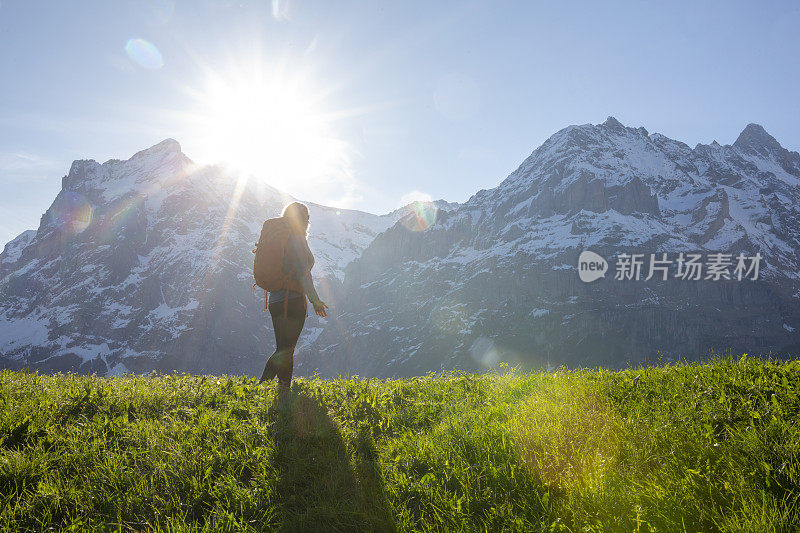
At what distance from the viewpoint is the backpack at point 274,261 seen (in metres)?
8.12

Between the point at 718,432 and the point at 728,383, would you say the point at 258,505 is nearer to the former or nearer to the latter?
the point at 718,432

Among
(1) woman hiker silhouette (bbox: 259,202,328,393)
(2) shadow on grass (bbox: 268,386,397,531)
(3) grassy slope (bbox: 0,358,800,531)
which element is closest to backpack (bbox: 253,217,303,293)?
(1) woman hiker silhouette (bbox: 259,202,328,393)

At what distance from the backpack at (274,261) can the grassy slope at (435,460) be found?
252 cm

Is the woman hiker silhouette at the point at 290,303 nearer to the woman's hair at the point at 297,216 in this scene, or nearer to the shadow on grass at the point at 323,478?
the woman's hair at the point at 297,216

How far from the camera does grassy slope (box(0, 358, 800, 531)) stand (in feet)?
10.4

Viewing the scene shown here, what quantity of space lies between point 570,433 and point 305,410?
385 cm

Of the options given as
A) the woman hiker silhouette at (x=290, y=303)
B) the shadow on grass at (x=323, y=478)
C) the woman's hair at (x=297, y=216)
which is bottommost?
the shadow on grass at (x=323, y=478)

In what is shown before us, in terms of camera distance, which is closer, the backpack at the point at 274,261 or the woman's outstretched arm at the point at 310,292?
the woman's outstretched arm at the point at 310,292

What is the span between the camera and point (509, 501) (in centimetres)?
350

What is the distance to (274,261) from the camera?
8.12 m

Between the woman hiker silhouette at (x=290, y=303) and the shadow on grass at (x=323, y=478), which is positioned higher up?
the woman hiker silhouette at (x=290, y=303)

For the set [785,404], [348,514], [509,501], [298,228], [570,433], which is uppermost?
[298,228]

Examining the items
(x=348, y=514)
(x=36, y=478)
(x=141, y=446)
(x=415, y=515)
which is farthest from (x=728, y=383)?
(x=36, y=478)

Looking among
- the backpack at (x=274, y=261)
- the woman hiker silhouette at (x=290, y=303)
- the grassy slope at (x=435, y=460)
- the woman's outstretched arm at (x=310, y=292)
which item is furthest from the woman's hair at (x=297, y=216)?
the grassy slope at (x=435, y=460)
